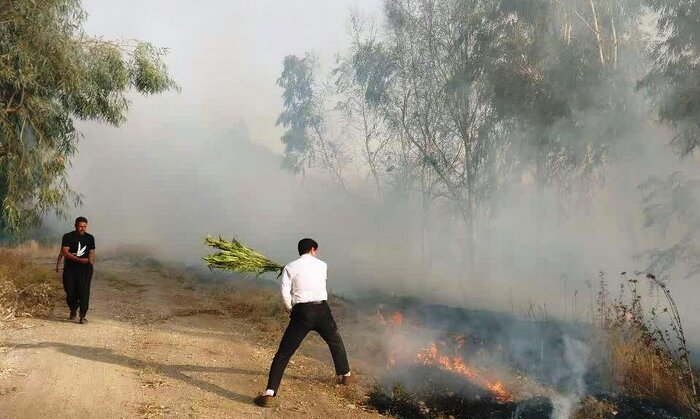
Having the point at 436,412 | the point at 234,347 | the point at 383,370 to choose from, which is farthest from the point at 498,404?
the point at 234,347

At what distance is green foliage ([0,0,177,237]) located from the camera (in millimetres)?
10609

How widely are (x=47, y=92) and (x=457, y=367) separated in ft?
32.6

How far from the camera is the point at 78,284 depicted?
8.34 metres

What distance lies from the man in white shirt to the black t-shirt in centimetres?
420

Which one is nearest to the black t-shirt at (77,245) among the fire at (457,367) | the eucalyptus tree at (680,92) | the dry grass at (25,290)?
the dry grass at (25,290)

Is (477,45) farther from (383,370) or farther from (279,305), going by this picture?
(383,370)

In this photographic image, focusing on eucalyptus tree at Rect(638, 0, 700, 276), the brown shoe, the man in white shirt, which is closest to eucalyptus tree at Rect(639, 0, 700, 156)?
eucalyptus tree at Rect(638, 0, 700, 276)

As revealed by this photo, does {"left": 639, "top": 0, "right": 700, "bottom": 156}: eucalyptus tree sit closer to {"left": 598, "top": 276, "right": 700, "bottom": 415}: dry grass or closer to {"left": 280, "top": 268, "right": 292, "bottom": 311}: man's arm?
{"left": 598, "top": 276, "right": 700, "bottom": 415}: dry grass

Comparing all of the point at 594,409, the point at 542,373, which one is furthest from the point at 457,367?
the point at 594,409

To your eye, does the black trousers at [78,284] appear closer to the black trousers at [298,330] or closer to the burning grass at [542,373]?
the black trousers at [298,330]

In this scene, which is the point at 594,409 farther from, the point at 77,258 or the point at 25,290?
the point at 25,290

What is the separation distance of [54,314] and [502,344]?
748 cm

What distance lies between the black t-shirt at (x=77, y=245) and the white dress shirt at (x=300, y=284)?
418 centimetres

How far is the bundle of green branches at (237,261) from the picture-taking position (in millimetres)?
7020
